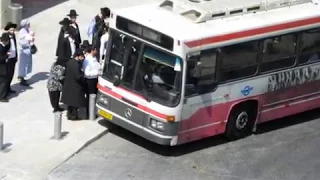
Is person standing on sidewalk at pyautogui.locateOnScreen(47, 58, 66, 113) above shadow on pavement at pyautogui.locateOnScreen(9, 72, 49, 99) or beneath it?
above

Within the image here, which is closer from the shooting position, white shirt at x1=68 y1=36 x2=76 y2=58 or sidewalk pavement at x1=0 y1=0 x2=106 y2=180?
sidewalk pavement at x1=0 y1=0 x2=106 y2=180

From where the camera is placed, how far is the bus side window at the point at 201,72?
16.6 metres

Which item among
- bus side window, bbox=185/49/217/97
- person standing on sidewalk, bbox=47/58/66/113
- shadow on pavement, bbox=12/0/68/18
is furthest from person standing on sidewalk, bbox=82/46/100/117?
shadow on pavement, bbox=12/0/68/18

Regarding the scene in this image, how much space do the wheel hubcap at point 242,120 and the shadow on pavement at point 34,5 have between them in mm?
9466

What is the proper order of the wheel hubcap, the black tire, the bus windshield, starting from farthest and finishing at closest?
the wheel hubcap
the black tire
the bus windshield

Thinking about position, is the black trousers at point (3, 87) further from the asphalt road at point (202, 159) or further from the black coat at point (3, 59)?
the asphalt road at point (202, 159)

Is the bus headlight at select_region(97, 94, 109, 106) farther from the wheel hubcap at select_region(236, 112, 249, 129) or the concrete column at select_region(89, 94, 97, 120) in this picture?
the wheel hubcap at select_region(236, 112, 249, 129)

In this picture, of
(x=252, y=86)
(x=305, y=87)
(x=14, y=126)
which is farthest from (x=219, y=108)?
(x=14, y=126)

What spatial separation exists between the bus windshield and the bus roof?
469 millimetres

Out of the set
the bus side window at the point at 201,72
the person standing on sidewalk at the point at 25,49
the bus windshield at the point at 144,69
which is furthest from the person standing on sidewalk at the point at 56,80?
the bus side window at the point at 201,72

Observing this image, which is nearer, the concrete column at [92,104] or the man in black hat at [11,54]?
the concrete column at [92,104]

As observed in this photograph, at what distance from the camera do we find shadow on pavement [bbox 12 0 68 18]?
25859mm

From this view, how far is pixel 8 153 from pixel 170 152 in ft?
10.5

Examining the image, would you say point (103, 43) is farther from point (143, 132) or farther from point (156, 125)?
point (156, 125)
